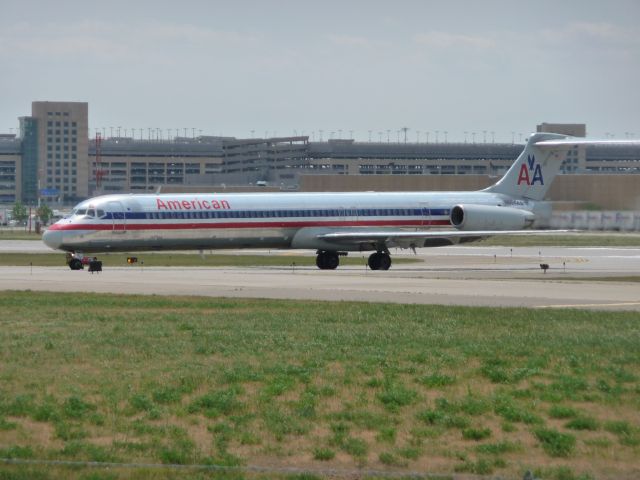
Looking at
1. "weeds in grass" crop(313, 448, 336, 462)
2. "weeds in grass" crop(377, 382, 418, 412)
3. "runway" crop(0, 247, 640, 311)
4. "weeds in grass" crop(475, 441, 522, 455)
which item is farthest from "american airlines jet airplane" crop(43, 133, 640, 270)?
"weeds in grass" crop(475, 441, 522, 455)

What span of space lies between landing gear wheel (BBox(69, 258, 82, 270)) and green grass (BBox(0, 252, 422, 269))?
3.58 metres

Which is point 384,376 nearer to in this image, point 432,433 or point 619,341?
point 432,433

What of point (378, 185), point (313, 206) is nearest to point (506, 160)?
point (378, 185)

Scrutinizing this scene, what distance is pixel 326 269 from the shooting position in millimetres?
59156

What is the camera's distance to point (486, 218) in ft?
196

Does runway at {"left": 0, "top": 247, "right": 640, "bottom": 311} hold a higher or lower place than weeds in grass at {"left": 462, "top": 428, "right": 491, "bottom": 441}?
higher

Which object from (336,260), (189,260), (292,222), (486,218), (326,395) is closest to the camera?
(326,395)

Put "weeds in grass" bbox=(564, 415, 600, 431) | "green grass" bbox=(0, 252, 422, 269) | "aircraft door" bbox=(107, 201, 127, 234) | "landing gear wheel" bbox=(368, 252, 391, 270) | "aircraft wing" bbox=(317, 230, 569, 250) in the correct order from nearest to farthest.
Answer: "weeds in grass" bbox=(564, 415, 600, 431)
"aircraft door" bbox=(107, 201, 127, 234)
"aircraft wing" bbox=(317, 230, 569, 250)
"landing gear wheel" bbox=(368, 252, 391, 270)
"green grass" bbox=(0, 252, 422, 269)

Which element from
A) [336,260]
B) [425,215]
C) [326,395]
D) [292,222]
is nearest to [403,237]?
[425,215]

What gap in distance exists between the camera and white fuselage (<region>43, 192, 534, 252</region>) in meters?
55.5

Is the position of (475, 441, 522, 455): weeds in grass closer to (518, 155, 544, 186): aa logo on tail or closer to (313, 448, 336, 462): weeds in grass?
(313, 448, 336, 462): weeds in grass

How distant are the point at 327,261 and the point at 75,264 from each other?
40.1ft

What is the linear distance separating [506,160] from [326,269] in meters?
131

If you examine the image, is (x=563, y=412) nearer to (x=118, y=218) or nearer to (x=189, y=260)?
(x=118, y=218)
